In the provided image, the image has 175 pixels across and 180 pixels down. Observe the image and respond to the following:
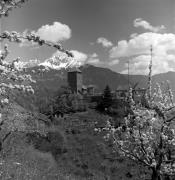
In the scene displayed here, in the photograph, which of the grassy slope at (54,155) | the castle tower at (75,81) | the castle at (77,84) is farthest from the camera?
the castle tower at (75,81)

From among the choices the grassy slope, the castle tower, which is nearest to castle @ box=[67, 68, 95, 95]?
the castle tower

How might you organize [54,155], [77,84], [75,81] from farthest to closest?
[75,81]
[77,84]
[54,155]

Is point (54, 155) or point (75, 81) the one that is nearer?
point (54, 155)

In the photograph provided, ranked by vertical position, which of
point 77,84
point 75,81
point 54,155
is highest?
point 75,81

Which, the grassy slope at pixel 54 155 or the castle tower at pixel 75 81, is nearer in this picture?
the grassy slope at pixel 54 155

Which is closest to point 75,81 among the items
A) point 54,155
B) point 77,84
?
point 77,84

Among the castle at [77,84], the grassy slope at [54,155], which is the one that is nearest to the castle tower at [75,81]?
the castle at [77,84]

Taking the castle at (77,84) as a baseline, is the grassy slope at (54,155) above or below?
below

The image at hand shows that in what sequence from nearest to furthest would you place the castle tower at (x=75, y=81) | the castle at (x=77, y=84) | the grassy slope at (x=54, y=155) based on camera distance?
1. the grassy slope at (x=54, y=155)
2. the castle at (x=77, y=84)
3. the castle tower at (x=75, y=81)

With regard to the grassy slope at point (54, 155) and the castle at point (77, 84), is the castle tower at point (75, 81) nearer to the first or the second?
the castle at point (77, 84)

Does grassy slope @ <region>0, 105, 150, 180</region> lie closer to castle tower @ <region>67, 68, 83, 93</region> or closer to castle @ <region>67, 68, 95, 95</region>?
castle @ <region>67, 68, 95, 95</region>

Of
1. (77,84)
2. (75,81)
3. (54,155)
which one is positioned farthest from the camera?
(75,81)

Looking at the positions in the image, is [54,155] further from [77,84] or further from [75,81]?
[75,81]

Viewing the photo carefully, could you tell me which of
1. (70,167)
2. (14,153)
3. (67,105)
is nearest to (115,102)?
(67,105)
